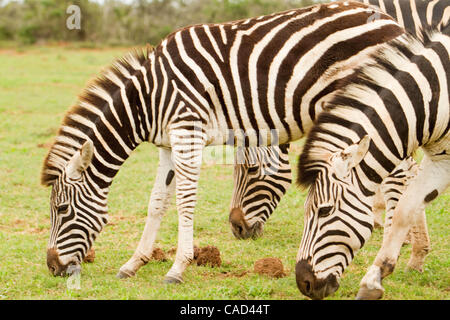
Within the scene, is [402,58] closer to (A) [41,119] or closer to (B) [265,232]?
(B) [265,232]

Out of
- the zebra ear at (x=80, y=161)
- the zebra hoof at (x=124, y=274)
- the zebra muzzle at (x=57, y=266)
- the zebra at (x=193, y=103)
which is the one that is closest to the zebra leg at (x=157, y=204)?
the zebra at (x=193, y=103)

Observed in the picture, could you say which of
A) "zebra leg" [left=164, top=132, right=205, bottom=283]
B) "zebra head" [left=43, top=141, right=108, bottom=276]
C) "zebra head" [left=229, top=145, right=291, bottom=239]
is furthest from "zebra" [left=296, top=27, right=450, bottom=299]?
"zebra head" [left=229, top=145, right=291, bottom=239]

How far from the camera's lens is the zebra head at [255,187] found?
7.51m

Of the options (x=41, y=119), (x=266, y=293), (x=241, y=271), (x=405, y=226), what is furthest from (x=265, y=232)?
(x=41, y=119)

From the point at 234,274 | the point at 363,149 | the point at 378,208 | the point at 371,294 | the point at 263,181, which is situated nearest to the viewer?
the point at 363,149

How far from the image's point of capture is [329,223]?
486cm

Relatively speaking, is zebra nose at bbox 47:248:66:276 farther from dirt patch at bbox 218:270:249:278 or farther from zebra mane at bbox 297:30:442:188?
zebra mane at bbox 297:30:442:188

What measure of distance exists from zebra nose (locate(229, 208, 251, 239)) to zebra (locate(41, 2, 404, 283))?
1418 mm

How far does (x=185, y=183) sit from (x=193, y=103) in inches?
31.6

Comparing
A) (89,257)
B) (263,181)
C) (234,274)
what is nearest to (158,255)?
(89,257)

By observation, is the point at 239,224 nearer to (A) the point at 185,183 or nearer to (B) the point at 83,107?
(A) the point at 185,183

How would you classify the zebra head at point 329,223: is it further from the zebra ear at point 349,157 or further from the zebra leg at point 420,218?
the zebra leg at point 420,218

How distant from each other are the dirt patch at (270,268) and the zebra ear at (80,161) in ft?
6.67

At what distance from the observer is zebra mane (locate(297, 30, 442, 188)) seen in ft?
16.1
